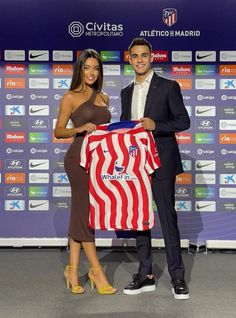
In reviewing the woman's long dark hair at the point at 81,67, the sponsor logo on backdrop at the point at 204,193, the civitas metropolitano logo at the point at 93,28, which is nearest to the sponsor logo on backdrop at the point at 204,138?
the sponsor logo on backdrop at the point at 204,193

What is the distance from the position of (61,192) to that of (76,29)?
4.94ft

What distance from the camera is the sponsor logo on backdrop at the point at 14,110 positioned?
5.49 meters

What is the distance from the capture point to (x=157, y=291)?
406 centimetres

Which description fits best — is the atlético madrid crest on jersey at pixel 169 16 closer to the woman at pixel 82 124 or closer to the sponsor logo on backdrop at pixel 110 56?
the sponsor logo on backdrop at pixel 110 56

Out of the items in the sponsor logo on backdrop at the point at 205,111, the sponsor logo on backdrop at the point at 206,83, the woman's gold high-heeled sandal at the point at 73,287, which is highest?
the sponsor logo on backdrop at the point at 206,83

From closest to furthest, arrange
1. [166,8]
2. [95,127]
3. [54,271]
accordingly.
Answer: [95,127]
[54,271]
[166,8]

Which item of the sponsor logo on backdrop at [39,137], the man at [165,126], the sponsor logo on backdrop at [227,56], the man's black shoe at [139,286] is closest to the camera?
the man at [165,126]

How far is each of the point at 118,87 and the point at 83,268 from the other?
1.73 metres

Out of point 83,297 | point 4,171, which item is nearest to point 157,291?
point 83,297

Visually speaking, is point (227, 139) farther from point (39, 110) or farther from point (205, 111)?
point (39, 110)

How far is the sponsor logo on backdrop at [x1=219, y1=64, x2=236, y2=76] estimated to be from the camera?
5.41 metres

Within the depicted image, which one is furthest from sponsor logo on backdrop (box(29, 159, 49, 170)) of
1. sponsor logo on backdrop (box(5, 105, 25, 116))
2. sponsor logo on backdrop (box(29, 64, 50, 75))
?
sponsor logo on backdrop (box(29, 64, 50, 75))

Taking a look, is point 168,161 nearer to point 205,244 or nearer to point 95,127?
point 95,127

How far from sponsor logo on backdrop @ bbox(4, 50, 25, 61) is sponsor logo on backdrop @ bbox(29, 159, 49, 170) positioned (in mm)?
944
